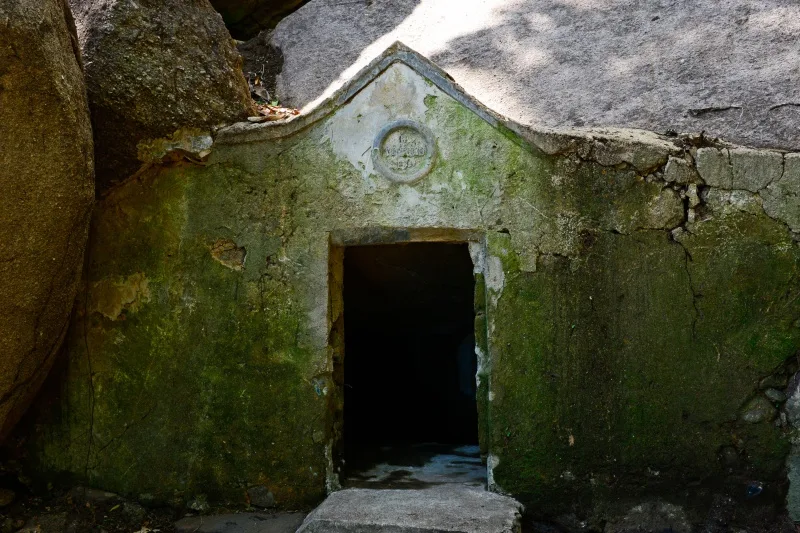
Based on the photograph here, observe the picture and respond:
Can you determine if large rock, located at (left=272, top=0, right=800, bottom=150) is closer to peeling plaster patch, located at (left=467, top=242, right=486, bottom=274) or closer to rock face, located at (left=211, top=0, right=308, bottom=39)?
rock face, located at (left=211, top=0, right=308, bottom=39)

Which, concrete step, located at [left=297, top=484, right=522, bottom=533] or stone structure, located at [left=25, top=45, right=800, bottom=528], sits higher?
stone structure, located at [left=25, top=45, right=800, bottom=528]

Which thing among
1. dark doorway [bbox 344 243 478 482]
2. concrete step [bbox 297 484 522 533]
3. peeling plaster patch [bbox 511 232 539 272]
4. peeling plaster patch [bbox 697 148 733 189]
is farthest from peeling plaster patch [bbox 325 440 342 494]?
peeling plaster patch [bbox 697 148 733 189]

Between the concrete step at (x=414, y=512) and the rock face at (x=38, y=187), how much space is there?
5.70ft

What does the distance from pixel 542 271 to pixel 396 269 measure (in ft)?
6.80

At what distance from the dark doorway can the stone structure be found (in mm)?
1186

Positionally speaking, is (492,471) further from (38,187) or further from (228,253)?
(38,187)

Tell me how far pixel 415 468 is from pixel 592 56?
11.1 ft

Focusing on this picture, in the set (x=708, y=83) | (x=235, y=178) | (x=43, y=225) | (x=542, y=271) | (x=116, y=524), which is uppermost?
(x=708, y=83)

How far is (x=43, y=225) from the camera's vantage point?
391cm

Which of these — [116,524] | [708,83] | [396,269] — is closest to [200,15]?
[396,269]

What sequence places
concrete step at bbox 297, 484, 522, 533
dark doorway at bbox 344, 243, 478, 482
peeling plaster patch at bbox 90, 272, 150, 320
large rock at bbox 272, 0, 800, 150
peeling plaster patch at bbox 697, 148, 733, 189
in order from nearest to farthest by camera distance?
concrete step at bbox 297, 484, 522, 533
peeling plaster patch at bbox 697, 148, 733, 189
peeling plaster patch at bbox 90, 272, 150, 320
large rock at bbox 272, 0, 800, 150
dark doorway at bbox 344, 243, 478, 482

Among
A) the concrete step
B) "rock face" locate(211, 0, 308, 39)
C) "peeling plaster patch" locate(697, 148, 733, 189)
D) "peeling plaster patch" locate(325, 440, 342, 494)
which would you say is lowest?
the concrete step

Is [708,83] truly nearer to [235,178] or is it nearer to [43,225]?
[235,178]

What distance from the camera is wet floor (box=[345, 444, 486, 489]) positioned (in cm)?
452
